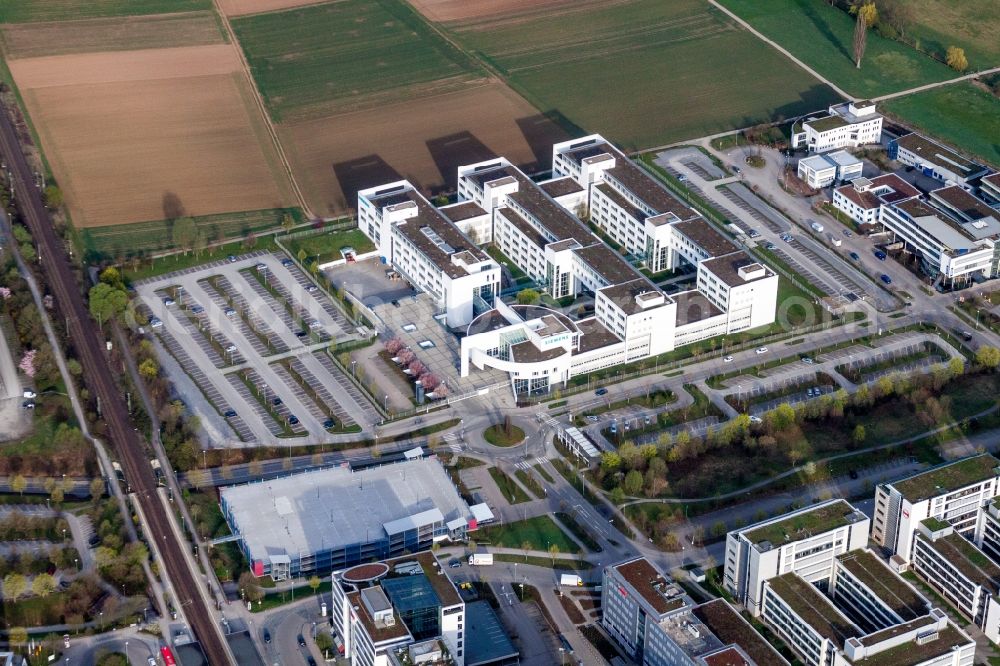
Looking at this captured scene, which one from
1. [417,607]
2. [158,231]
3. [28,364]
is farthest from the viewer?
[158,231]

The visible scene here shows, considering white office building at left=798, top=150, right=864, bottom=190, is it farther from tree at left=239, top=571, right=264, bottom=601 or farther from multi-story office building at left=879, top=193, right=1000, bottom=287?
tree at left=239, top=571, right=264, bottom=601

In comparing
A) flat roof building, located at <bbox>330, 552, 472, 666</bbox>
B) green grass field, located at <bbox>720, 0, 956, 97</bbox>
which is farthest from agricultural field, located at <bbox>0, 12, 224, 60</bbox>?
flat roof building, located at <bbox>330, 552, 472, 666</bbox>

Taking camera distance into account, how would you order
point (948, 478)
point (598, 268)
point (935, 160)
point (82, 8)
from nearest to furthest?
point (948, 478) < point (598, 268) < point (935, 160) < point (82, 8)

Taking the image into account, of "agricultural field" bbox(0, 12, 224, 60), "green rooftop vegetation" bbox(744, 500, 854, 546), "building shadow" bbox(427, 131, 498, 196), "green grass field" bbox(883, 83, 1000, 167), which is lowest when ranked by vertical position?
"green grass field" bbox(883, 83, 1000, 167)

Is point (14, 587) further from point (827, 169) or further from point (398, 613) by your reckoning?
point (827, 169)

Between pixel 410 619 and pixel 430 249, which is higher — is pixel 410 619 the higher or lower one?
the lower one

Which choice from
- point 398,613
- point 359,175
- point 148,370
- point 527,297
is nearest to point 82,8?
point 359,175

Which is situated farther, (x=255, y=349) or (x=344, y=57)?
(x=344, y=57)

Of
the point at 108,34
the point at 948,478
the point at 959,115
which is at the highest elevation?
the point at 108,34
